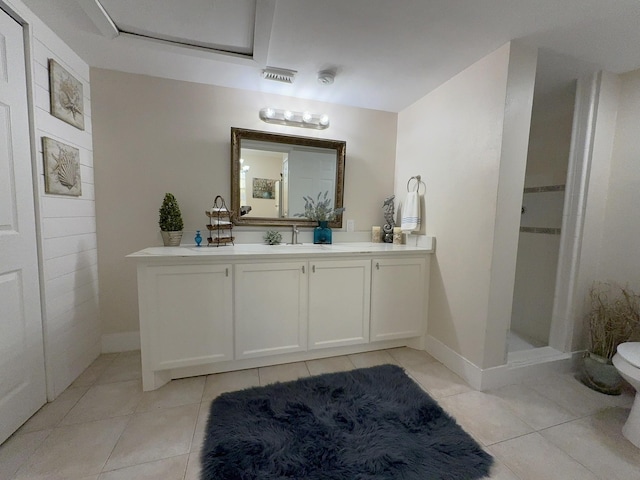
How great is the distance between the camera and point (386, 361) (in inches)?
82.5

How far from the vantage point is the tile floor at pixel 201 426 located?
3.85 feet

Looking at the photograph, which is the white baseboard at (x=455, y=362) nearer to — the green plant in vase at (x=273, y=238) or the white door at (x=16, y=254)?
the green plant in vase at (x=273, y=238)

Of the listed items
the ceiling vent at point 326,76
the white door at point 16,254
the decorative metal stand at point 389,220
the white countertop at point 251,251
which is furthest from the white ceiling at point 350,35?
the white countertop at point 251,251

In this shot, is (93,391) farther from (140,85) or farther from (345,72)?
(345,72)

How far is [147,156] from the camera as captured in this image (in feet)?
6.81

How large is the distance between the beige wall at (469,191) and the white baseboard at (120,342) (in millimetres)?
2462

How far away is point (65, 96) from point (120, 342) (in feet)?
5.89

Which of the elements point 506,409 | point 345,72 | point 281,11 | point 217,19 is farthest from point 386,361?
point 217,19

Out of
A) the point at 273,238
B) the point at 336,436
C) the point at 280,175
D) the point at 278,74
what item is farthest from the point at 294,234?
the point at 336,436

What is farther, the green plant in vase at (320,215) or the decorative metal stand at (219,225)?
the green plant in vase at (320,215)

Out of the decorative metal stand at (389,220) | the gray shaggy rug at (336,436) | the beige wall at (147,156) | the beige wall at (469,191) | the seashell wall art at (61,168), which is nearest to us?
the gray shaggy rug at (336,436)

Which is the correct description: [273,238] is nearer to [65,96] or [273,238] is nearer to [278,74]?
[278,74]

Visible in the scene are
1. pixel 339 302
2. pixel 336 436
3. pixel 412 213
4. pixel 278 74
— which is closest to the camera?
pixel 336 436

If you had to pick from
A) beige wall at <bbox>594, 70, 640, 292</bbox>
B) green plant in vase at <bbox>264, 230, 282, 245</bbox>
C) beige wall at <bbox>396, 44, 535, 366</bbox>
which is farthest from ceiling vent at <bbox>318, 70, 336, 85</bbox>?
beige wall at <bbox>594, 70, 640, 292</bbox>
